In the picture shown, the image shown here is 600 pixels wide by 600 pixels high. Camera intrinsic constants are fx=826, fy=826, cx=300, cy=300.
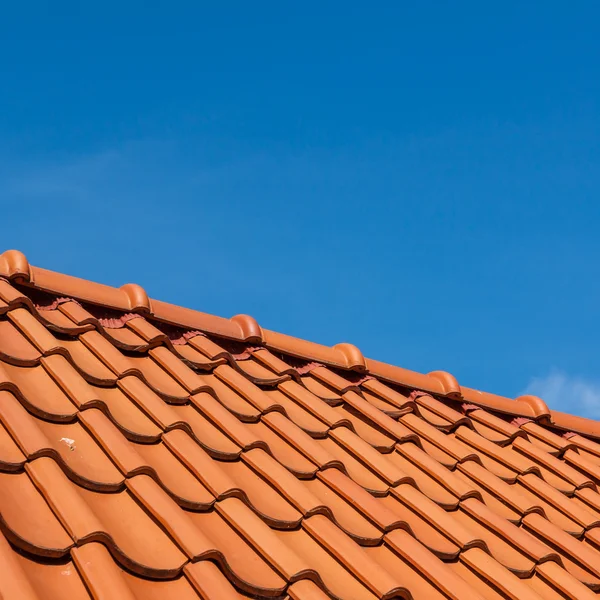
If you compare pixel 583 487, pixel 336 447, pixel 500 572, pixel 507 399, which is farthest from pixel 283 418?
pixel 507 399

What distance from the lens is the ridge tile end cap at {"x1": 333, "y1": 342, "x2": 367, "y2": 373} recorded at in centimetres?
457

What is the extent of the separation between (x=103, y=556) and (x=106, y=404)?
0.92m

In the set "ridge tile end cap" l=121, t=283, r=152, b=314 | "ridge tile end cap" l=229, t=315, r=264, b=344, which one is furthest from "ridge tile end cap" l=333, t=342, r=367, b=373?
"ridge tile end cap" l=121, t=283, r=152, b=314

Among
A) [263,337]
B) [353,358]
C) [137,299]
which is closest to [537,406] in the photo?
[353,358]

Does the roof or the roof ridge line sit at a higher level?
the roof ridge line

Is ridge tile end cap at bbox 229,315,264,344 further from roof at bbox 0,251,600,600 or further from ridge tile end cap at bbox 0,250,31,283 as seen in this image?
ridge tile end cap at bbox 0,250,31,283

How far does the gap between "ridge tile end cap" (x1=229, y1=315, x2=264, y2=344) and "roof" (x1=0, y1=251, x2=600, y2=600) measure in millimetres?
12

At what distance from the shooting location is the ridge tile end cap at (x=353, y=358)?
4570 millimetres

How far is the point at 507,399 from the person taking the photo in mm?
5215

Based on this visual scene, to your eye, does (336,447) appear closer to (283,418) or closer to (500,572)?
(283,418)

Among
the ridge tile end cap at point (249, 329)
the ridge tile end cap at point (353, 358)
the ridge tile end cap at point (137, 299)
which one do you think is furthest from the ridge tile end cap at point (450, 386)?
the ridge tile end cap at point (137, 299)

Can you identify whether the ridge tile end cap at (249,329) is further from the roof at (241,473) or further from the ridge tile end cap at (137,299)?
the ridge tile end cap at (137,299)

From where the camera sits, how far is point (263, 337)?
14.5 ft

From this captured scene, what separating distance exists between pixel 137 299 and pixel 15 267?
59 centimetres
